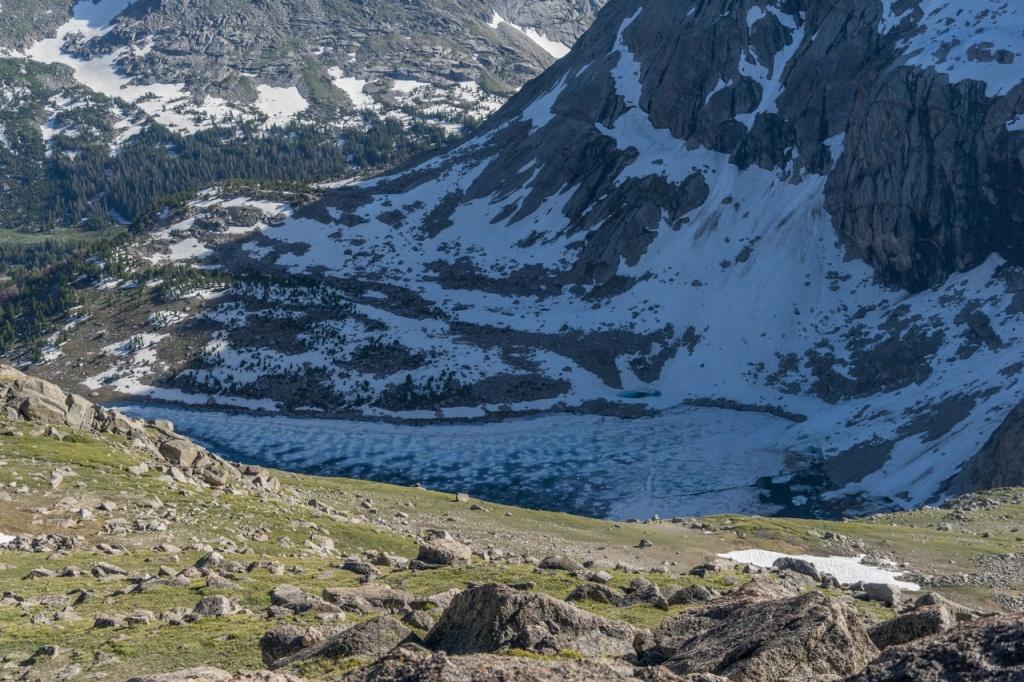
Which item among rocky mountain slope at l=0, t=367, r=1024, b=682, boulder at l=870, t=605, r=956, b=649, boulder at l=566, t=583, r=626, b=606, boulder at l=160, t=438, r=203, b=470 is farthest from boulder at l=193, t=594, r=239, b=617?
boulder at l=160, t=438, r=203, b=470

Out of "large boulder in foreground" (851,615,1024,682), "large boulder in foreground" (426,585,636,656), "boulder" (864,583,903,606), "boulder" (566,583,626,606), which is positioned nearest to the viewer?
"large boulder in foreground" (851,615,1024,682)

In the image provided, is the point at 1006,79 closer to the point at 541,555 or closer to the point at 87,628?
the point at 541,555

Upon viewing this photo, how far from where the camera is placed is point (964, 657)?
10117 mm

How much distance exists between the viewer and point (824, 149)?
14875 cm

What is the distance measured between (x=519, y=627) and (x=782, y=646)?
4.91 m

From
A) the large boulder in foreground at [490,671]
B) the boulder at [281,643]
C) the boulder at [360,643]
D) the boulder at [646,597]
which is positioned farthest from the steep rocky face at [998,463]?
the large boulder in foreground at [490,671]

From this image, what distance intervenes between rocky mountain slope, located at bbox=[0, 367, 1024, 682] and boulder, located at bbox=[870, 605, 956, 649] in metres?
0.04

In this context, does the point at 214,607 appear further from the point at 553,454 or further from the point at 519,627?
the point at 553,454

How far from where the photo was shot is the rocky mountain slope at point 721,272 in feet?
355

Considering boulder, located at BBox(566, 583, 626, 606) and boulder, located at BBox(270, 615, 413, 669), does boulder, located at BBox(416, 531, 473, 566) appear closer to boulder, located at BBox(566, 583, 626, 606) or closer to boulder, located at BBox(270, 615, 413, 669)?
boulder, located at BBox(566, 583, 626, 606)

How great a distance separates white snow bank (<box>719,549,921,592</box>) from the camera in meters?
37.3

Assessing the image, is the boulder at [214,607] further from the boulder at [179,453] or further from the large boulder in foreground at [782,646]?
the boulder at [179,453]

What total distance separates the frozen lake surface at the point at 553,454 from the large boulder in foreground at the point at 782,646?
71232 millimetres

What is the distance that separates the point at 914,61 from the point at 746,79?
1412 inches
